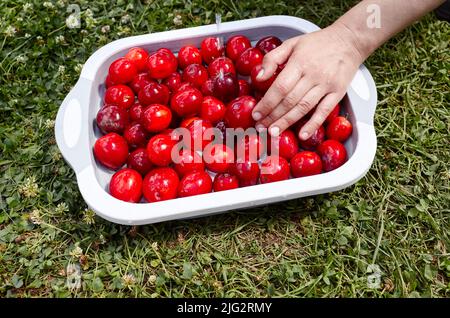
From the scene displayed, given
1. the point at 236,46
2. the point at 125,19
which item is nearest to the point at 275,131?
the point at 236,46

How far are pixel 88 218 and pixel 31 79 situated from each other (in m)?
0.71

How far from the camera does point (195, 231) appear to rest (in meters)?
1.48

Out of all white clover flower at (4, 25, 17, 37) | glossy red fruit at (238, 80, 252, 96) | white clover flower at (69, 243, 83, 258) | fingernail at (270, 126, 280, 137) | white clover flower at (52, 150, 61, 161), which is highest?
white clover flower at (4, 25, 17, 37)

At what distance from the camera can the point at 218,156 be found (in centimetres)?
143

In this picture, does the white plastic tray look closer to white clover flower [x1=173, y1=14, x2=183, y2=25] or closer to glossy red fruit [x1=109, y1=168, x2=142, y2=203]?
glossy red fruit [x1=109, y1=168, x2=142, y2=203]

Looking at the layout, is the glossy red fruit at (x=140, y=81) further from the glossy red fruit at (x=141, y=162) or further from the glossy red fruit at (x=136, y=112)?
the glossy red fruit at (x=141, y=162)

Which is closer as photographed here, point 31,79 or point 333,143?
point 333,143

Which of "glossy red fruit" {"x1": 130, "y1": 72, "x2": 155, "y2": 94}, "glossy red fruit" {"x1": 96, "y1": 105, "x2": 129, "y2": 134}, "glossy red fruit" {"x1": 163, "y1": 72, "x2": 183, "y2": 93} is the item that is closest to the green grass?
"glossy red fruit" {"x1": 96, "y1": 105, "x2": 129, "y2": 134}

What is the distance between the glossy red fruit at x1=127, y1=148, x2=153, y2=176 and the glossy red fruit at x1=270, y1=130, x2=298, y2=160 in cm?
39

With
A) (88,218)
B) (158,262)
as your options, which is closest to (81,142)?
(88,218)

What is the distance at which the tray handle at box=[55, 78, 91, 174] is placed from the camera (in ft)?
4.58

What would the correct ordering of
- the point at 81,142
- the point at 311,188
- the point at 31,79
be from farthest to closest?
1. the point at 31,79
2. the point at 81,142
3. the point at 311,188
